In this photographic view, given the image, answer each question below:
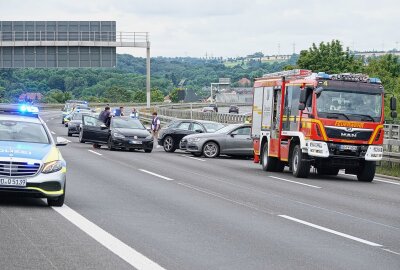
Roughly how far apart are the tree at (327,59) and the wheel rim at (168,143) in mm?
56995

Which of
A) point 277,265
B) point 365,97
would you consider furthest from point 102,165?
point 277,265

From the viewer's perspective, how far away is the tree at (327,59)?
311ft

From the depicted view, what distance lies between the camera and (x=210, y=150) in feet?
115

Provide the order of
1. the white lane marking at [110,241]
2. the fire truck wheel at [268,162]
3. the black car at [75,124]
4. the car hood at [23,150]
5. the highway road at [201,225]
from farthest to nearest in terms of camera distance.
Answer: the black car at [75,124] < the fire truck wheel at [268,162] < the car hood at [23,150] < the highway road at [201,225] < the white lane marking at [110,241]

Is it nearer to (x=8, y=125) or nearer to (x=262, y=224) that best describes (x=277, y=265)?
(x=262, y=224)

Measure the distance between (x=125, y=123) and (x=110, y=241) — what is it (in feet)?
90.9

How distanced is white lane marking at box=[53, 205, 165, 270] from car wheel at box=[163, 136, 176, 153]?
24.2m

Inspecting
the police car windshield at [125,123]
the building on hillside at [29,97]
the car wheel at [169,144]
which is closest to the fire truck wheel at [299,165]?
the building on hillside at [29,97]

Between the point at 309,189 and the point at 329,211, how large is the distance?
16.8ft

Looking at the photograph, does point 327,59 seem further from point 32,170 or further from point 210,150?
point 32,170

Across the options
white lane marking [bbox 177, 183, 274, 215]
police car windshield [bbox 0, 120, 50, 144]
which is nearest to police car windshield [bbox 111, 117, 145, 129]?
white lane marking [bbox 177, 183, 274, 215]

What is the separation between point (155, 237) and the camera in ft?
37.9

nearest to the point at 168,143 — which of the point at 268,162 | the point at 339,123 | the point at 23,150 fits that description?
the point at 268,162

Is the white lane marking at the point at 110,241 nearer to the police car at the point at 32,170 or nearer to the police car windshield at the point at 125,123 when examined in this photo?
the police car at the point at 32,170
